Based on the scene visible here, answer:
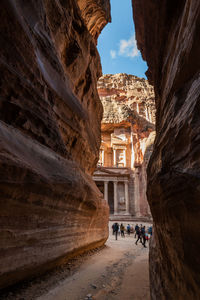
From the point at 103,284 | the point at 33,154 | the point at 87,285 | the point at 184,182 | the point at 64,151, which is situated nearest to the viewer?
the point at 184,182

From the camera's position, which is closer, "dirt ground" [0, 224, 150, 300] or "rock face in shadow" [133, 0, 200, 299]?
"rock face in shadow" [133, 0, 200, 299]

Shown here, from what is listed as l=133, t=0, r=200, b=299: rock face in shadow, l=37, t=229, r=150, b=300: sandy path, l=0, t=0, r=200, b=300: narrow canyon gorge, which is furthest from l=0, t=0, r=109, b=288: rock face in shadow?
l=133, t=0, r=200, b=299: rock face in shadow

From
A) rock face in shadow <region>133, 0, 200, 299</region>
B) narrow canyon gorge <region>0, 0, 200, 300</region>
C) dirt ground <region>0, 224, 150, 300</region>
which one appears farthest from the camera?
dirt ground <region>0, 224, 150, 300</region>

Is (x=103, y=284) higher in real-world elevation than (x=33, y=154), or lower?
lower

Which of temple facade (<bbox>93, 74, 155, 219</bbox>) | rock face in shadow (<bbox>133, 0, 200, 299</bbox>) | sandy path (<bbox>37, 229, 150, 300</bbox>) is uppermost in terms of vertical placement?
temple facade (<bbox>93, 74, 155, 219</bbox>)

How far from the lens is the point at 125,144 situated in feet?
141

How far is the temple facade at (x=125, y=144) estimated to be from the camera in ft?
116

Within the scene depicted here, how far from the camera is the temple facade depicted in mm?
35500

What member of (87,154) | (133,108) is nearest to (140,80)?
(133,108)

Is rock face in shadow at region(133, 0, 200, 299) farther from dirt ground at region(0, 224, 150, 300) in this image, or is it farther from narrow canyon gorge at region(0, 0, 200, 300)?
dirt ground at region(0, 224, 150, 300)

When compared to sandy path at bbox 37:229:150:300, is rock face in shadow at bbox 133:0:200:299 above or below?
above

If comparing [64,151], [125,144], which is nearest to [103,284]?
[64,151]

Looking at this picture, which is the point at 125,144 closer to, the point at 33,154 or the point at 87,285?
the point at 87,285

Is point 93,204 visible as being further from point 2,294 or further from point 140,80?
point 140,80
